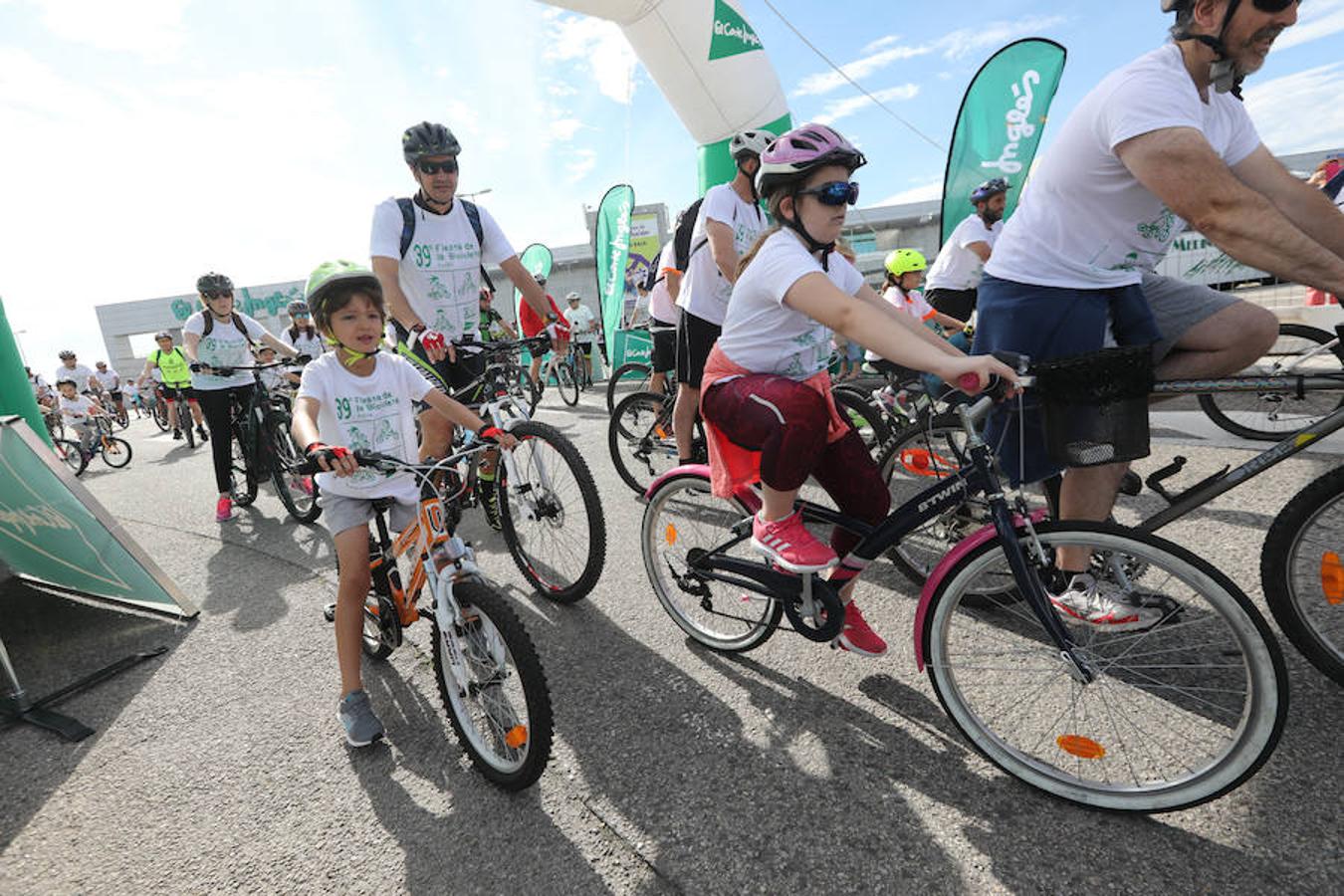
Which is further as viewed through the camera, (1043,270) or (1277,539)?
(1043,270)

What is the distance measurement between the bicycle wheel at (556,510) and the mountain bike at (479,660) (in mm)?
904

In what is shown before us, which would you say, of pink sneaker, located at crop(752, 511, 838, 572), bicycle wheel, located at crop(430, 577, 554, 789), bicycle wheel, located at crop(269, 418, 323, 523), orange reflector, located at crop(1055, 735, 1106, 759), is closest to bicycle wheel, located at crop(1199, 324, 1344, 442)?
orange reflector, located at crop(1055, 735, 1106, 759)

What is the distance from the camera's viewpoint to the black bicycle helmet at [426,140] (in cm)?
358

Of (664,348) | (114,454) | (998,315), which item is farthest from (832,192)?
(114,454)

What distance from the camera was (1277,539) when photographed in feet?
6.69

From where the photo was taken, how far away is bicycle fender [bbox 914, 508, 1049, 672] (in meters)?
1.85

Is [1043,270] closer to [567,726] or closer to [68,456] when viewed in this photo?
[567,726]

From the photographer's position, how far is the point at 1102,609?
6.46 ft

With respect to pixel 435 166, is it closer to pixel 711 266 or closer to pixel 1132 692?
pixel 711 266

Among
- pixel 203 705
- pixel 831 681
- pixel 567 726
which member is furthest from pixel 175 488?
pixel 831 681

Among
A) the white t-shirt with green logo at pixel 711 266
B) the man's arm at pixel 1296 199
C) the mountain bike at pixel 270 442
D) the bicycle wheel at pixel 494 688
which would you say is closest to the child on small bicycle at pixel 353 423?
the bicycle wheel at pixel 494 688

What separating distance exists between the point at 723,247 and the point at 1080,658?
294cm

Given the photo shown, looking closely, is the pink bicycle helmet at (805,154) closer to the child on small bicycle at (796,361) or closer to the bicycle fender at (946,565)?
the child on small bicycle at (796,361)

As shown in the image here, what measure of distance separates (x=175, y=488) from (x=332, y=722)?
776 centimetres
